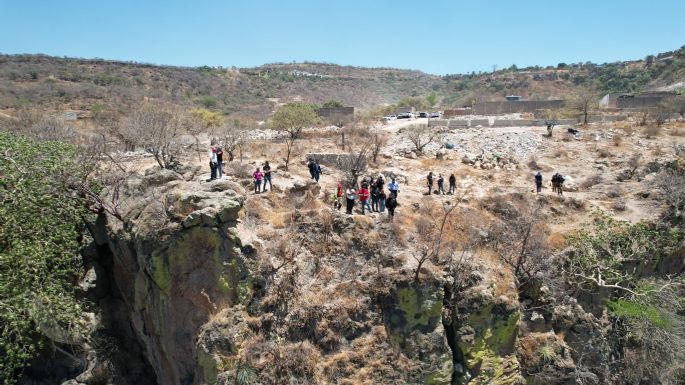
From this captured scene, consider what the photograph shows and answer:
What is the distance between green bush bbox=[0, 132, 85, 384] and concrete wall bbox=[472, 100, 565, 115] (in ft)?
105

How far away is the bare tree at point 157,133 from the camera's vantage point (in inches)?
719

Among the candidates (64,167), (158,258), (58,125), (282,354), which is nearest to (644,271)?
(282,354)

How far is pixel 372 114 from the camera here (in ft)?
134

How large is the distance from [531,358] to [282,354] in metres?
6.66

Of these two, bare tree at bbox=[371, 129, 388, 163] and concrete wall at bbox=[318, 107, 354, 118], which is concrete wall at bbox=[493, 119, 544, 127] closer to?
bare tree at bbox=[371, 129, 388, 163]

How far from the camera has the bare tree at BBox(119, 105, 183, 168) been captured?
18250 mm

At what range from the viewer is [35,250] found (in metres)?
11.1

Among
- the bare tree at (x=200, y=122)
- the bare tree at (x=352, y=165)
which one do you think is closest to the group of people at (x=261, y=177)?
the bare tree at (x=352, y=165)

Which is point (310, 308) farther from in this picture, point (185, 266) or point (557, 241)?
point (557, 241)

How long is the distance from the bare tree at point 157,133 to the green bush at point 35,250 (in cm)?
491

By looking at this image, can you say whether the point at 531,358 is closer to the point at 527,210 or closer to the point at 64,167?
the point at 527,210

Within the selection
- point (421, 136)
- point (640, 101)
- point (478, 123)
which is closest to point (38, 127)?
point (421, 136)

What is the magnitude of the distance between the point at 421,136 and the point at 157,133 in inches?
567

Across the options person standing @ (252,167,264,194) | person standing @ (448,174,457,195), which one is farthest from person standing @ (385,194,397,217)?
person standing @ (448,174,457,195)
